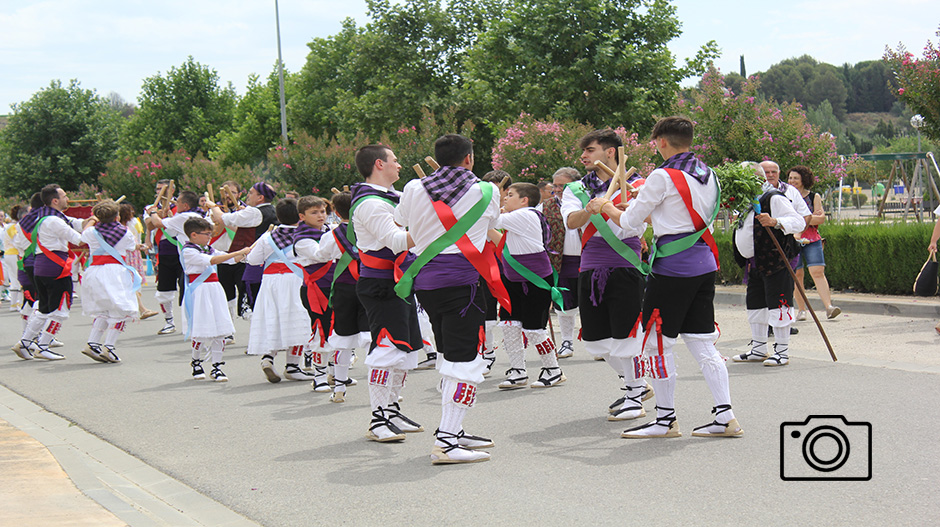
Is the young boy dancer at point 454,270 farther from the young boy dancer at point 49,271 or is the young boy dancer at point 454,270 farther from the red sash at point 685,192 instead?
the young boy dancer at point 49,271

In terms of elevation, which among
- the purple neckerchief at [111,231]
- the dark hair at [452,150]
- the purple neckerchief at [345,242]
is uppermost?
the dark hair at [452,150]

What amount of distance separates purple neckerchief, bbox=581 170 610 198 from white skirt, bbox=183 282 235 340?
4.18 m

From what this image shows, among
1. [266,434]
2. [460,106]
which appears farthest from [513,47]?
[266,434]

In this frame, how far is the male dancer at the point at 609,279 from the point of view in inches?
261

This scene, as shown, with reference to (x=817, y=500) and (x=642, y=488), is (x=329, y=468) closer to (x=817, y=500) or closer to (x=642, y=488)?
(x=642, y=488)

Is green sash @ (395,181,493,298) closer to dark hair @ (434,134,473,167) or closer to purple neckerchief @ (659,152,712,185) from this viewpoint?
dark hair @ (434,134,473,167)

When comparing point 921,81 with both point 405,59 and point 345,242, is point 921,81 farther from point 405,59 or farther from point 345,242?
point 405,59

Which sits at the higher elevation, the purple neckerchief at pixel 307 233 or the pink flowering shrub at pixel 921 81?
the pink flowering shrub at pixel 921 81

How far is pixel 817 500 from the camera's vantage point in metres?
4.58

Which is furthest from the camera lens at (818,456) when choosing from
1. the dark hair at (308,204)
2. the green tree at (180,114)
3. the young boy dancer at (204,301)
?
the green tree at (180,114)

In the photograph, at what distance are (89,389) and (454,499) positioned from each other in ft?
18.8

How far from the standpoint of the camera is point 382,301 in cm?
642

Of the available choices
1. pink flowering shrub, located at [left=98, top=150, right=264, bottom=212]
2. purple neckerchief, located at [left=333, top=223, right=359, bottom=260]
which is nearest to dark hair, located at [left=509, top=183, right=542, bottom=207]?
purple neckerchief, located at [left=333, top=223, right=359, bottom=260]

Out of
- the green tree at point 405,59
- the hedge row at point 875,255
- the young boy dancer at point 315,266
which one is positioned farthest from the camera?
the green tree at point 405,59
